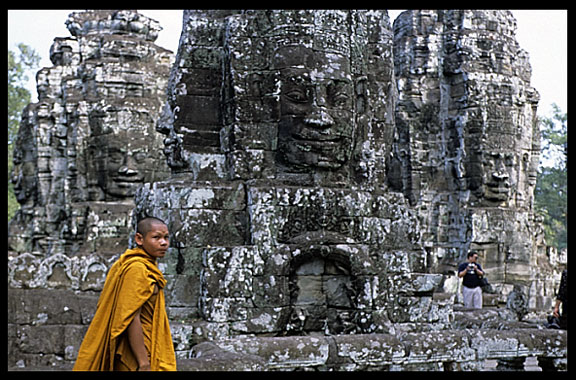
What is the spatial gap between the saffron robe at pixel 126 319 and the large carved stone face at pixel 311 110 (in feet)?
14.1

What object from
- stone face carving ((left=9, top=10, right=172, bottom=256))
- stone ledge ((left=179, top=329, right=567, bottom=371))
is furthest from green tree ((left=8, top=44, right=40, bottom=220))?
stone ledge ((left=179, top=329, right=567, bottom=371))

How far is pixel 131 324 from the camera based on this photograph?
4.89m

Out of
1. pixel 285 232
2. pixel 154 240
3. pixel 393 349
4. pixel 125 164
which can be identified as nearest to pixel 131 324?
pixel 154 240

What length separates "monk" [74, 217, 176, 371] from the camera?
489 cm

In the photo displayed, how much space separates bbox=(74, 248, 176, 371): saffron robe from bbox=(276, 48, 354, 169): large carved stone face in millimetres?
4295

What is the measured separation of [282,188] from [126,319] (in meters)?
4.22

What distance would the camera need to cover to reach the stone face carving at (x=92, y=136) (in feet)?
57.9

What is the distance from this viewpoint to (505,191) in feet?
61.6

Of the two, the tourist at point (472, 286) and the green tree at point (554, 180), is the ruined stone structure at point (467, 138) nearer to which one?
the tourist at point (472, 286)

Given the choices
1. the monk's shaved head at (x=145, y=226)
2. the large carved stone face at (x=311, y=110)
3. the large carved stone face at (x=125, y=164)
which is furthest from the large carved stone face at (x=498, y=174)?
the monk's shaved head at (x=145, y=226)

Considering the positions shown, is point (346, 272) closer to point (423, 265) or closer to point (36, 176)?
point (423, 265)

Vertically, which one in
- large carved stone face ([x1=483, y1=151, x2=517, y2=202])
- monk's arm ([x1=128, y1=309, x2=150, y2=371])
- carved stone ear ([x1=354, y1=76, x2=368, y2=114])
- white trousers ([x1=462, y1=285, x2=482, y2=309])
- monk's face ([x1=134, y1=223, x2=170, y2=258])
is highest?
carved stone ear ([x1=354, y1=76, x2=368, y2=114])

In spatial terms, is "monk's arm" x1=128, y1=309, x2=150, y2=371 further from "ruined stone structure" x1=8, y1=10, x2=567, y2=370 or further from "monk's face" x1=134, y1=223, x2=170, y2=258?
"ruined stone structure" x1=8, y1=10, x2=567, y2=370

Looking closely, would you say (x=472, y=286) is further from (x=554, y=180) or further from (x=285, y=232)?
(x=554, y=180)
